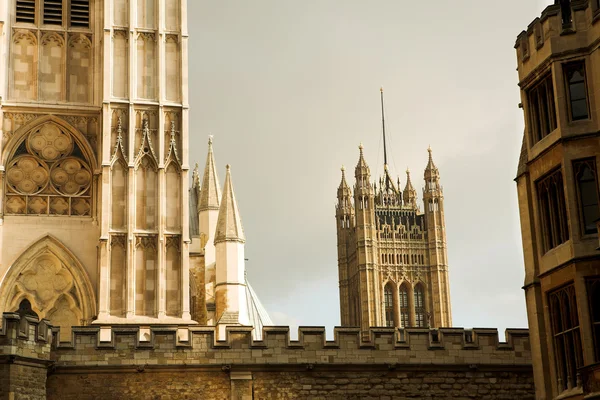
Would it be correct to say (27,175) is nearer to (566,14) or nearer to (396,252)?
(566,14)

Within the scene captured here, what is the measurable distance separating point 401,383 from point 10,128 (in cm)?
1403

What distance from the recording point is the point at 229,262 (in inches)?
1264

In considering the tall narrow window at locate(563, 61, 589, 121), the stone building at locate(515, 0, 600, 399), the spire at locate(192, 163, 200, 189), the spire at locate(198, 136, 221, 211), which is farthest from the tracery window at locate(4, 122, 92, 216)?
the spire at locate(192, 163, 200, 189)

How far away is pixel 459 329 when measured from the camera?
22938mm

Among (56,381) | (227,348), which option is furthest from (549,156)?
(56,381)

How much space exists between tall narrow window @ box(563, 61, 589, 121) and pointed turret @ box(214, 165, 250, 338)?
13908mm

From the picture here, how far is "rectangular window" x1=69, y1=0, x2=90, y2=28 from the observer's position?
1284 inches

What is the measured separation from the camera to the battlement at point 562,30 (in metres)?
18.8

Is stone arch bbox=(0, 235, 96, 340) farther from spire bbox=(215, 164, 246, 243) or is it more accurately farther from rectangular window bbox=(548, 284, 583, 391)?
rectangular window bbox=(548, 284, 583, 391)

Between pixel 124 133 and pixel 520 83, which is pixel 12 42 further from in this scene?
pixel 520 83

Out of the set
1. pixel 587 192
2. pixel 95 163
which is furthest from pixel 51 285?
pixel 587 192

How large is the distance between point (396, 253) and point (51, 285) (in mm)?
80887

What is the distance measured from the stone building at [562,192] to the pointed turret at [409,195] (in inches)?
3644

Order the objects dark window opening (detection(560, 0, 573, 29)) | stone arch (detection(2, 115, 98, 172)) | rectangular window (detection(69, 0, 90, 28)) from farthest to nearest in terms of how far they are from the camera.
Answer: rectangular window (detection(69, 0, 90, 28)) < stone arch (detection(2, 115, 98, 172)) < dark window opening (detection(560, 0, 573, 29))
